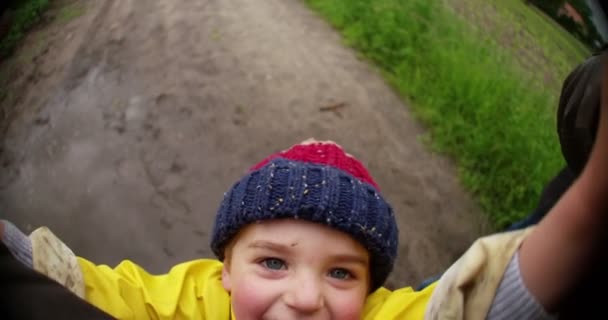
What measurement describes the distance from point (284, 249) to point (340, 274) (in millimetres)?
54

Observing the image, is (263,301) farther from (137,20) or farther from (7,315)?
(137,20)

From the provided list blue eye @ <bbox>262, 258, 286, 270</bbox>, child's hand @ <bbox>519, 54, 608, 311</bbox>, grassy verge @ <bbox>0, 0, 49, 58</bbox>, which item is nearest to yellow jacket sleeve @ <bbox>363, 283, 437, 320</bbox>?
blue eye @ <bbox>262, 258, 286, 270</bbox>

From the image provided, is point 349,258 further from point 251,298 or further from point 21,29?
Answer: point 21,29

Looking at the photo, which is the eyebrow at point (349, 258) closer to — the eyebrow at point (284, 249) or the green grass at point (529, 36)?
the eyebrow at point (284, 249)

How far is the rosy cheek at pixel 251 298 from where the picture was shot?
→ 648 millimetres

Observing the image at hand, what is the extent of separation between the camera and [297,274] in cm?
64

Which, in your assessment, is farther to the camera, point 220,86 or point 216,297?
point 220,86

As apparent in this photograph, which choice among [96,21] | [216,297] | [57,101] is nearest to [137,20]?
[96,21]

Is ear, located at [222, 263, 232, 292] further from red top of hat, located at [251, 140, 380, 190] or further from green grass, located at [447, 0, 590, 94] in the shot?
green grass, located at [447, 0, 590, 94]

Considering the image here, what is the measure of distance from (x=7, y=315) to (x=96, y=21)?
109 centimetres

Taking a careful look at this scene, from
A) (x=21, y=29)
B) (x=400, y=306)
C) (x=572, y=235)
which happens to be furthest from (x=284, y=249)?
(x=21, y=29)

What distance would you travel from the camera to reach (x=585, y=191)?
0.39 metres

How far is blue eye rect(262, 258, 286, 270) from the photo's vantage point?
66 centimetres

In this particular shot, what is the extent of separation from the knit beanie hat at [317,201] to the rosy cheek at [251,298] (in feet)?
0.18
